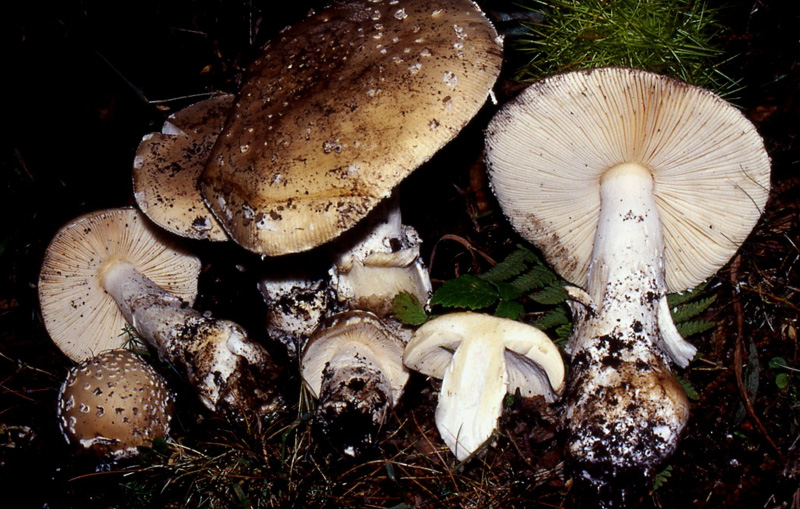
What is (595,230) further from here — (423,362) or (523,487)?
(523,487)

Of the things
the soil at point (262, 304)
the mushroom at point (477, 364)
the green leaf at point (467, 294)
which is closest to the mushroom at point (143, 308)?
the soil at point (262, 304)

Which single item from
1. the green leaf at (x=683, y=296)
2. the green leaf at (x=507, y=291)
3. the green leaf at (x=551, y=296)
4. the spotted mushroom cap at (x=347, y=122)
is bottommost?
the green leaf at (x=683, y=296)

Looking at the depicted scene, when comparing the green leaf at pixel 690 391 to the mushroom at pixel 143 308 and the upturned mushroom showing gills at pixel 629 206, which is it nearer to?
the upturned mushroom showing gills at pixel 629 206

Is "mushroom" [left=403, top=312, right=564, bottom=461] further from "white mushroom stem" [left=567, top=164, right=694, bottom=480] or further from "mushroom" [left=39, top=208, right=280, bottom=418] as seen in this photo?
"mushroom" [left=39, top=208, right=280, bottom=418]

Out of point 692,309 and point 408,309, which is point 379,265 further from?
point 692,309

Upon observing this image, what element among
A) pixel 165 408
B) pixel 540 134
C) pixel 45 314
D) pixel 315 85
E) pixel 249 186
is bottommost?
pixel 165 408

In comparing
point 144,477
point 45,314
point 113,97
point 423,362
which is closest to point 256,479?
point 144,477
